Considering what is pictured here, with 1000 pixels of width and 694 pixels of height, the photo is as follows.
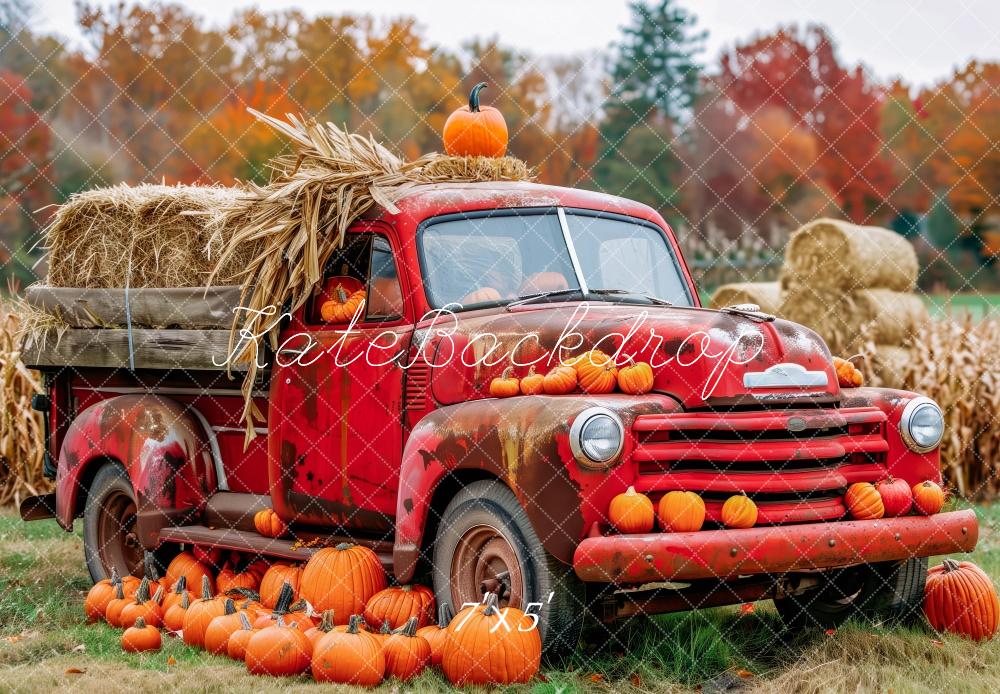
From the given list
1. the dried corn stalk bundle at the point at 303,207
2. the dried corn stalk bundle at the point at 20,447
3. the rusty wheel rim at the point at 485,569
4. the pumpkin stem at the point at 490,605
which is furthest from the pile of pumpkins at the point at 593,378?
the dried corn stalk bundle at the point at 20,447

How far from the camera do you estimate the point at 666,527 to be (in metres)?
5.07

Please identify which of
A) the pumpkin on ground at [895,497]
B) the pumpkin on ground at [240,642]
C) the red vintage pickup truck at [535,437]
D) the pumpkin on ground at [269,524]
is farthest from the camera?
the pumpkin on ground at [269,524]

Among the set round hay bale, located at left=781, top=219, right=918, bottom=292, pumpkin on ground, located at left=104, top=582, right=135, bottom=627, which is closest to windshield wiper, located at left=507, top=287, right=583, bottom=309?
pumpkin on ground, located at left=104, top=582, right=135, bottom=627

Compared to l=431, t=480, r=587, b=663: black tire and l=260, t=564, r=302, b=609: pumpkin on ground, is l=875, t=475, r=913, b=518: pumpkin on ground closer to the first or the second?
l=431, t=480, r=587, b=663: black tire

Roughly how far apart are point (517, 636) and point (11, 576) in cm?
441

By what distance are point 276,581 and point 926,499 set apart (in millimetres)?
3361

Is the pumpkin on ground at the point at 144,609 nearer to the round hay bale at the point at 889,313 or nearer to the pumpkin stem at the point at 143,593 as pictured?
the pumpkin stem at the point at 143,593

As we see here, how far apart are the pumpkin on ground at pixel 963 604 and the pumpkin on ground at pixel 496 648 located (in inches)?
87.0

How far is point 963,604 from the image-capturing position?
6.08 meters

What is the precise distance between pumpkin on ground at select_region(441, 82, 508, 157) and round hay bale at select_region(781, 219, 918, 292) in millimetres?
9038

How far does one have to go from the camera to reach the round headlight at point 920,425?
5.82 meters

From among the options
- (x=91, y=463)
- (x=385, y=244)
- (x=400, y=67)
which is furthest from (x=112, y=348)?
(x=400, y=67)

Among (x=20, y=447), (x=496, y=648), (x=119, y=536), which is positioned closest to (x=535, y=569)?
(x=496, y=648)

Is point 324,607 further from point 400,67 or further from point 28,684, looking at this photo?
point 400,67
